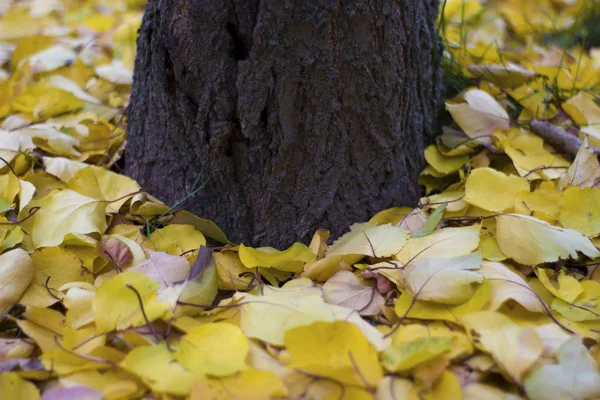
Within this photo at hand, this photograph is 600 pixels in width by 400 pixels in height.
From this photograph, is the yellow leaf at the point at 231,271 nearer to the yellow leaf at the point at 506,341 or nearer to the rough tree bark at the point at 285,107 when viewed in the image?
the rough tree bark at the point at 285,107

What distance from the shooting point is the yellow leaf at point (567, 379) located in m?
0.67

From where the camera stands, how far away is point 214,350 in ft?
2.38

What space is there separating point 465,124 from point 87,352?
0.88 meters

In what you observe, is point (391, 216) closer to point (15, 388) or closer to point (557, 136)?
point (557, 136)

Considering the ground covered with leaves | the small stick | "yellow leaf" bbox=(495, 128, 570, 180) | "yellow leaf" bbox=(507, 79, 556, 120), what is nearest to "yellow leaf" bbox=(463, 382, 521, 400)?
the ground covered with leaves

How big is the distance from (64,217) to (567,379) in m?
0.86

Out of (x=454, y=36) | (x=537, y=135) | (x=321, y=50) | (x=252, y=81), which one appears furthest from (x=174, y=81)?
(x=454, y=36)

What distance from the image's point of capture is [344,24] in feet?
2.94

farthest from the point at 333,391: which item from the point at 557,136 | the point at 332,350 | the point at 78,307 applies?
the point at 557,136

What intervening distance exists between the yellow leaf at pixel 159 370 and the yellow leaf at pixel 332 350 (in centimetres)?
14

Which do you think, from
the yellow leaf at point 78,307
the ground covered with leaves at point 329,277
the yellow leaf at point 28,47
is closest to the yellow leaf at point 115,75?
the ground covered with leaves at point 329,277

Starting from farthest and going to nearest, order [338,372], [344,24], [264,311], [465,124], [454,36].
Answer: [454,36] → [465,124] → [344,24] → [264,311] → [338,372]

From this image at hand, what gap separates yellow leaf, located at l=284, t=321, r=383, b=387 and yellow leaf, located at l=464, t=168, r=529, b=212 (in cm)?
43

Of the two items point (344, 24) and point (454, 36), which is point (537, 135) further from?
point (454, 36)
